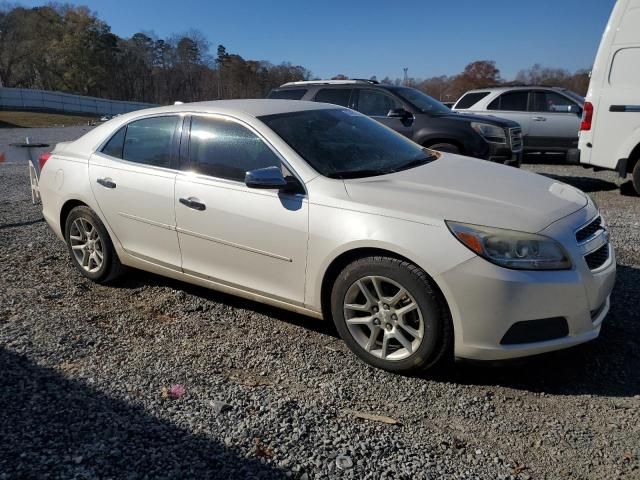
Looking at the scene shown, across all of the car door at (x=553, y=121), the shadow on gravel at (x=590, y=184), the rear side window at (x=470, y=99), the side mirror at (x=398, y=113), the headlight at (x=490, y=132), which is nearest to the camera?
the side mirror at (x=398, y=113)

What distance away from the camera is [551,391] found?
2936 millimetres

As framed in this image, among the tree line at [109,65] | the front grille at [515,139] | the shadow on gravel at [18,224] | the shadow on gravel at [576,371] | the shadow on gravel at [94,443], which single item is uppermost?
the tree line at [109,65]

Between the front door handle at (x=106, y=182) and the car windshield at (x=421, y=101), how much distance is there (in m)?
5.71

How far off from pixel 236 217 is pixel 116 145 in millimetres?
1591

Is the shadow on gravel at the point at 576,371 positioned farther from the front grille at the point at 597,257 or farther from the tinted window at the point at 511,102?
the tinted window at the point at 511,102

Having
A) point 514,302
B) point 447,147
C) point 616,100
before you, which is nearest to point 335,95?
point 447,147

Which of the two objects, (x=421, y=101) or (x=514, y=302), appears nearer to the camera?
(x=514, y=302)

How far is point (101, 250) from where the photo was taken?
14.8 feet

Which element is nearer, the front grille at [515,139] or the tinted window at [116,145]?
the tinted window at [116,145]

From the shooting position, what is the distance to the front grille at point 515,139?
27.6 ft

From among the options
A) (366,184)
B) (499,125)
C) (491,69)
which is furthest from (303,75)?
(366,184)

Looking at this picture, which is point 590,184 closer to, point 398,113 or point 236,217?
point 398,113

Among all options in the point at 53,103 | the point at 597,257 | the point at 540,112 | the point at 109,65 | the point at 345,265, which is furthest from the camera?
the point at 109,65

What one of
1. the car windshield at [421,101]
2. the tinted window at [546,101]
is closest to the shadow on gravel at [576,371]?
the car windshield at [421,101]
